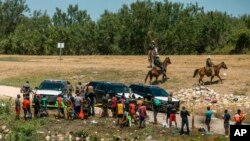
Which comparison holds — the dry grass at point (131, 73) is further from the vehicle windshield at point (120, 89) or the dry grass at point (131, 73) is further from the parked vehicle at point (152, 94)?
the vehicle windshield at point (120, 89)

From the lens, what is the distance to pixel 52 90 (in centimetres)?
3516

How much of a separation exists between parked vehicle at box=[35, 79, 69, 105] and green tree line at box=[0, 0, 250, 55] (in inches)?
2209

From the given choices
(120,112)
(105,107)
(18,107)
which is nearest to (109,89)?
(105,107)

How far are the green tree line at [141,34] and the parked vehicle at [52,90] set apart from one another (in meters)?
56.1

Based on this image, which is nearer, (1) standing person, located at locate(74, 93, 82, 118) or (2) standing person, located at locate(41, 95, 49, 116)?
(1) standing person, located at locate(74, 93, 82, 118)

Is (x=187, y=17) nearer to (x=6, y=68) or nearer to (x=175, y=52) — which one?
(x=175, y=52)

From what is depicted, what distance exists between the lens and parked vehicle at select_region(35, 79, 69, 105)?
34.1 m

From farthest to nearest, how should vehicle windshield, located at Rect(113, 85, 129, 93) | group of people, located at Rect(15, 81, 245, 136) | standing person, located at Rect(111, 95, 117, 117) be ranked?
vehicle windshield, located at Rect(113, 85, 129, 93) < standing person, located at Rect(111, 95, 117, 117) < group of people, located at Rect(15, 81, 245, 136)

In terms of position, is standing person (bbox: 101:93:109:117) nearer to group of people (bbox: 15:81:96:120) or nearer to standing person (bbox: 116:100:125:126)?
group of people (bbox: 15:81:96:120)

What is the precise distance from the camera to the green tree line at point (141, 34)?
99.9 meters

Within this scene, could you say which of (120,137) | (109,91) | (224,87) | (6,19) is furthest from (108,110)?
(6,19)

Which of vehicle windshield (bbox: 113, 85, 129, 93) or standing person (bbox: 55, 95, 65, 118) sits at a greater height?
vehicle windshield (bbox: 113, 85, 129, 93)

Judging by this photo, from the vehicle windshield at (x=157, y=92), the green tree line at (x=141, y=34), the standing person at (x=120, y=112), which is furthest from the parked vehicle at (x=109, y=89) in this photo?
the green tree line at (x=141, y=34)

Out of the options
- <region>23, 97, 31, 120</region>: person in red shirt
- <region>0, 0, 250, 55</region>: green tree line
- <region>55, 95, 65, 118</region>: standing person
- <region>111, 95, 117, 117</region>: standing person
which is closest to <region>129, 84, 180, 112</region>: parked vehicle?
<region>111, 95, 117, 117</region>: standing person
